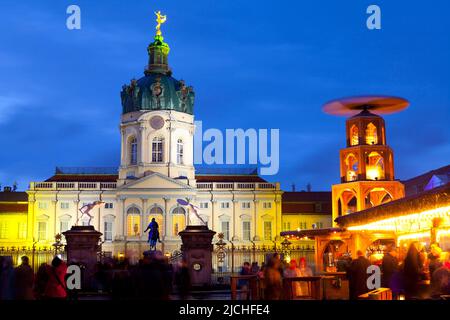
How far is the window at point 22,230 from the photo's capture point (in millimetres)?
76287

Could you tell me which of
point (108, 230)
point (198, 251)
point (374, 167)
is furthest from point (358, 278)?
point (108, 230)

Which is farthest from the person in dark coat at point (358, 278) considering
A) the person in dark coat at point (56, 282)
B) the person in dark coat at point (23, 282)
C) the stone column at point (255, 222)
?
the stone column at point (255, 222)

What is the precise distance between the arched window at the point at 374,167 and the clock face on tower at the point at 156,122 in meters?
41.6

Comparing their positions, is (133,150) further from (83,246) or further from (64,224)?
(83,246)

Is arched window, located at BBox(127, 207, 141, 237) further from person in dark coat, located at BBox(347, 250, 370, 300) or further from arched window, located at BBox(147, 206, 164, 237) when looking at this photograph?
person in dark coat, located at BBox(347, 250, 370, 300)

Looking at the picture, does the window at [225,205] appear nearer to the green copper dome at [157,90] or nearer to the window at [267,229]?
the window at [267,229]

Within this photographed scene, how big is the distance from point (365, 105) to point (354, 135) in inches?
67.0

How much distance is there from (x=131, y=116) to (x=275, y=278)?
63.2 metres

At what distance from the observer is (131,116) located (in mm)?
78812

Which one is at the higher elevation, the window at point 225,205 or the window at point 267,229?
the window at point 225,205

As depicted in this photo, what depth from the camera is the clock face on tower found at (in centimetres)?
7756

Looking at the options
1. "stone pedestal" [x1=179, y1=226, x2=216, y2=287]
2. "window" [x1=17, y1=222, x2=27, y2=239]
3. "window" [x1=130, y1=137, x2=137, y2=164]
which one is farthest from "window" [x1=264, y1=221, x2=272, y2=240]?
"stone pedestal" [x1=179, y1=226, x2=216, y2=287]
